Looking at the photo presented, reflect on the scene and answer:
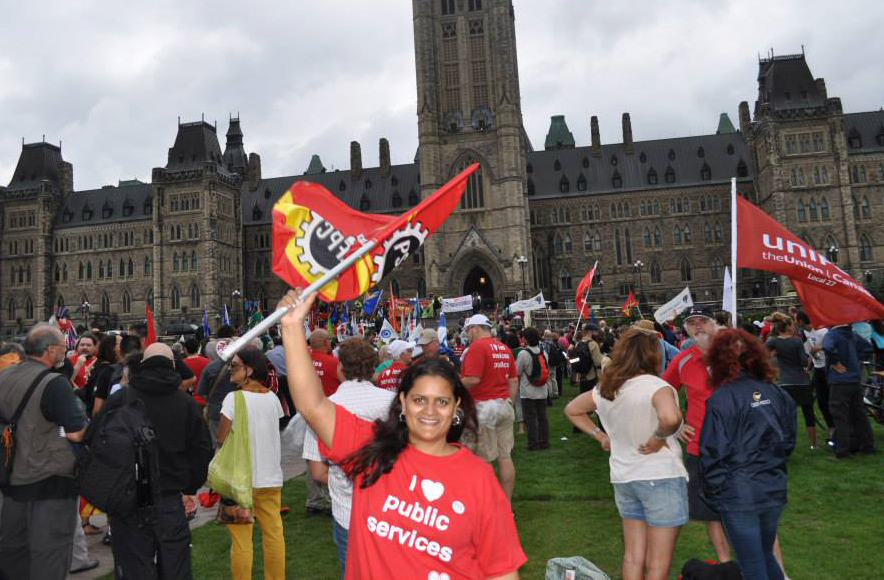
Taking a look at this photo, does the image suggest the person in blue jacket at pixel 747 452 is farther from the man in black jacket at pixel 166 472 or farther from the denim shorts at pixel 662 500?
the man in black jacket at pixel 166 472

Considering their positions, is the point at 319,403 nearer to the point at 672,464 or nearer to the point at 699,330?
the point at 672,464

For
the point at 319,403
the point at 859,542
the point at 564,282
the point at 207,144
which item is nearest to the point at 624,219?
the point at 564,282

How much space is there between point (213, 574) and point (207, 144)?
6230 centimetres

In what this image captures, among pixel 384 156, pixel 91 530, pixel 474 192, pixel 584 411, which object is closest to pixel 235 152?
pixel 384 156

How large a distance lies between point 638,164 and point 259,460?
64888mm

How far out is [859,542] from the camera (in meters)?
6.42

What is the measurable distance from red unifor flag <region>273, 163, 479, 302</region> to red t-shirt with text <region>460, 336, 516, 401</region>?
2814mm

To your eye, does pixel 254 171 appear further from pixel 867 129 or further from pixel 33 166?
pixel 867 129

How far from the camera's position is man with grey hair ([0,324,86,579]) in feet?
15.0

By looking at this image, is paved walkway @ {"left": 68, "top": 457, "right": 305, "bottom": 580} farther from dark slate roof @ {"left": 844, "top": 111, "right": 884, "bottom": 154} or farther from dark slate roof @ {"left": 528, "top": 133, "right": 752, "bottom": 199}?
dark slate roof @ {"left": 844, "top": 111, "right": 884, "bottom": 154}

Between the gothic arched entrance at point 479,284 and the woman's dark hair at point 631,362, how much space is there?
50.4 metres

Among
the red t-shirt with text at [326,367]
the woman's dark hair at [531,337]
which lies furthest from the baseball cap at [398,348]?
the woman's dark hair at [531,337]

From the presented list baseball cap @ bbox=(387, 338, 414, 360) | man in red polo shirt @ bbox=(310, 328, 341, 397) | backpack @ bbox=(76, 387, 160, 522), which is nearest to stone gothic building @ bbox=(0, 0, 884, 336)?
baseball cap @ bbox=(387, 338, 414, 360)

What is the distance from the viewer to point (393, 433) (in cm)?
280
